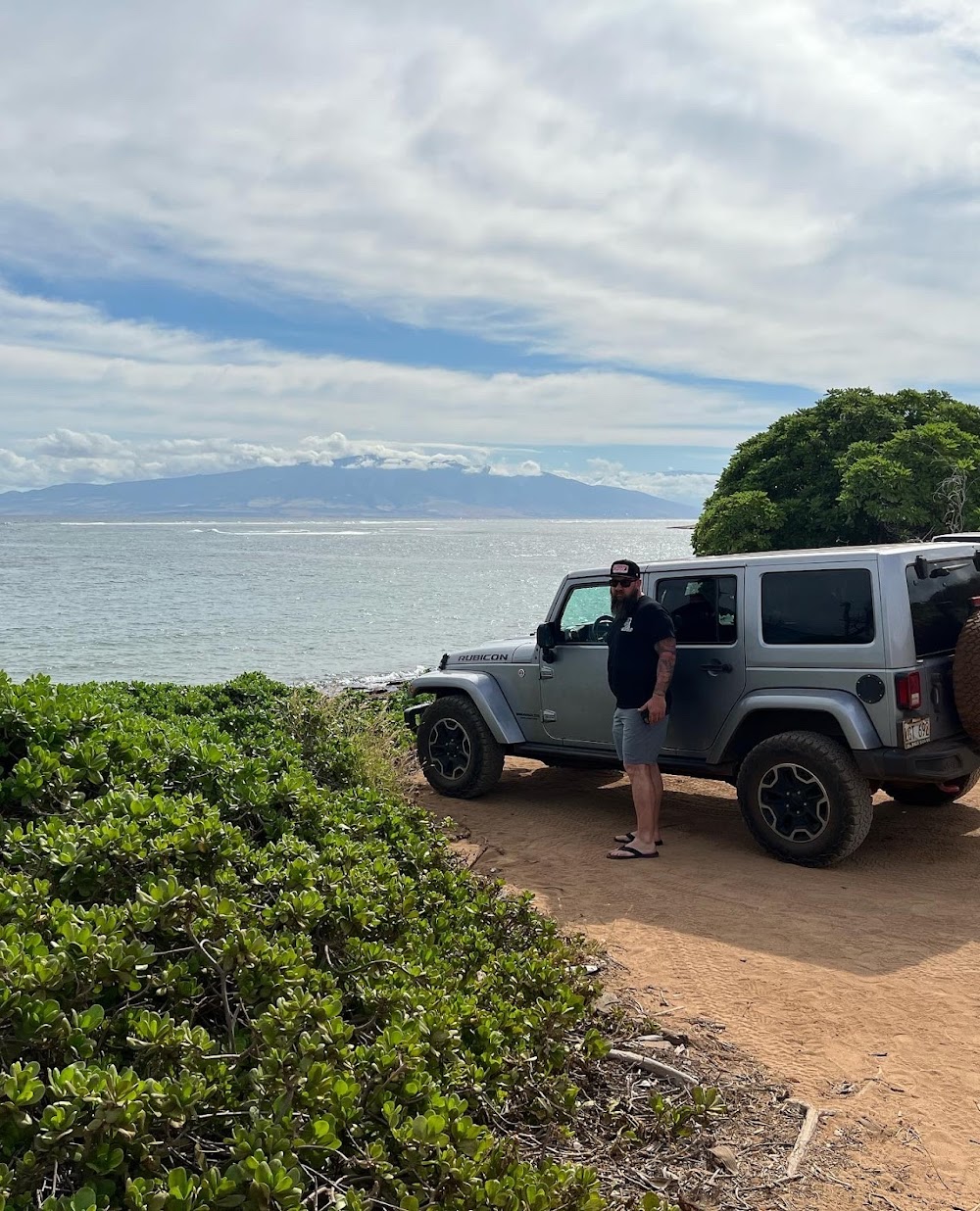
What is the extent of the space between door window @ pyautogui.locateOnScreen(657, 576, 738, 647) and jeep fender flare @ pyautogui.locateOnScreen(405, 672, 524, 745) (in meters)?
1.79

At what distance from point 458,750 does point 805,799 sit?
3270 millimetres

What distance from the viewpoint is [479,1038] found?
3443mm

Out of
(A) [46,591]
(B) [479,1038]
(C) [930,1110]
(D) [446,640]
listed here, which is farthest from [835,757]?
(A) [46,591]

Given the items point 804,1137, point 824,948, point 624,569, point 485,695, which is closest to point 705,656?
point 624,569

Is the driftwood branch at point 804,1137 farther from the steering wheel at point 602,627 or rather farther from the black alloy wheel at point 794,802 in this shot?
the steering wheel at point 602,627

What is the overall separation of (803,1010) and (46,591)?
5152cm

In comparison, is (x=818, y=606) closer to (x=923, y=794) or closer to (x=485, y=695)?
(x=923, y=794)

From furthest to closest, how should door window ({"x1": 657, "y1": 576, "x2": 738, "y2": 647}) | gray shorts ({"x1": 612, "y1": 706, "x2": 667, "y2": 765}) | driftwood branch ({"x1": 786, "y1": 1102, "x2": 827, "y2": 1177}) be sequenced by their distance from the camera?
door window ({"x1": 657, "y1": 576, "x2": 738, "y2": 647})
gray shorts ({"x1": 612, "y1": 706, "x2": 667, "y2": 765})
driftwood branch ({"x1": 786, "y1": 1102, "x2": 827, "y2": 1177})

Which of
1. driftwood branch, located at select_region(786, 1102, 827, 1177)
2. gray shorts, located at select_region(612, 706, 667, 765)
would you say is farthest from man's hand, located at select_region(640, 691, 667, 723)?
driftwood branch, located at select_region(786, 1102, 827, 1177)

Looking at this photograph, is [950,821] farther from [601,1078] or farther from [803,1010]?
[601,1078]

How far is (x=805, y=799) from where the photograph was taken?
21.9 ft

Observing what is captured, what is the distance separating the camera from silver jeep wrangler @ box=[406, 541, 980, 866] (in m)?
6.46

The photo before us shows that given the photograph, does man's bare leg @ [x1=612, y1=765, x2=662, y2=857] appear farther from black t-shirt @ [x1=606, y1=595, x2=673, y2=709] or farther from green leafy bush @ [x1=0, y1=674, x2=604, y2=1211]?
green leafy bush @ [x1=0, y1=674, x2=604, y2=1211]

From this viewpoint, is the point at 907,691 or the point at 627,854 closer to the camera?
the point at 907,691
